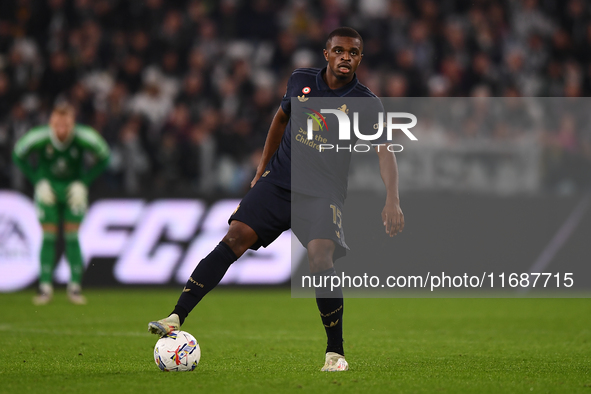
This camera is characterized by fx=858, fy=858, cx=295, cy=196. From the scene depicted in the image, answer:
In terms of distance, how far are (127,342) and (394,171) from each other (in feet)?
9.49

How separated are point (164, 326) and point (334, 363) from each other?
1046 mm

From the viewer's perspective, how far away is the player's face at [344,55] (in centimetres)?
519

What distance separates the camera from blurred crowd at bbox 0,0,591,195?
41.8 feet

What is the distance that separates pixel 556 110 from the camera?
1205 cm

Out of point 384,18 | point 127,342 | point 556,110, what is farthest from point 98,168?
A: point 384,18

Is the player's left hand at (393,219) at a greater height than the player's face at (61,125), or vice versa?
the player's face at (61,125)

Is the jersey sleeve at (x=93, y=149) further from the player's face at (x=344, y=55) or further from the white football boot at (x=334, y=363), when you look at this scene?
the white football boot at (x=334, y=363)

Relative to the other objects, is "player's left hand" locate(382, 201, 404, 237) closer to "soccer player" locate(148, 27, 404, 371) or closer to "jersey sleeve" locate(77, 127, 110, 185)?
"soccer player" locate(148, 27, 404, 371)

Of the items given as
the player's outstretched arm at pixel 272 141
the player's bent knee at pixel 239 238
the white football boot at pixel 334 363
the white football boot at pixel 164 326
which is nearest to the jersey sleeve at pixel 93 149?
the player's outstretched arm at pixel 272 141

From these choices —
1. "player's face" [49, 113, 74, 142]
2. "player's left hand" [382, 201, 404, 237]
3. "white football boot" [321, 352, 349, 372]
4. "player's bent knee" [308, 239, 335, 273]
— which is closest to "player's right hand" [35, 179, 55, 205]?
"player's face" [49, 113, 74, 142]

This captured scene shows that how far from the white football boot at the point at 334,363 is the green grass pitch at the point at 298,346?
0.20 feet

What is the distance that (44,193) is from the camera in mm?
10641

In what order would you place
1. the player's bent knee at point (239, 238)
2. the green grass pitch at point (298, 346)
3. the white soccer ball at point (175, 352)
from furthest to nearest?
the player's bent knee at point (239, 238), the white soccer ball at point (175, 352), the green grass pitch at point (298, 346)

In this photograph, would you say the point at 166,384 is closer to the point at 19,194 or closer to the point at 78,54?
the point at 19,194
